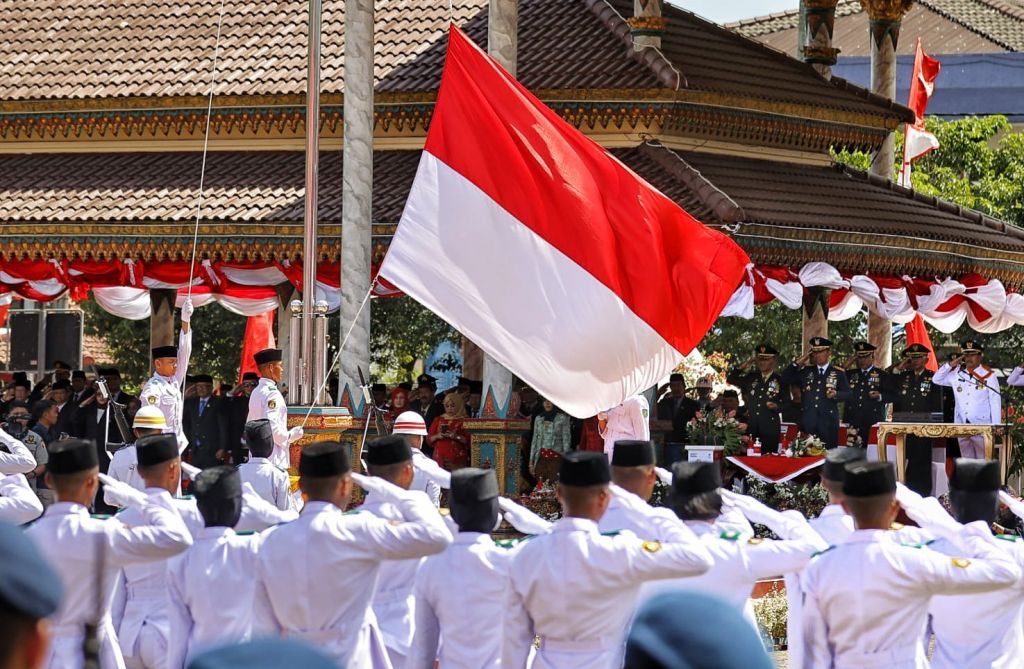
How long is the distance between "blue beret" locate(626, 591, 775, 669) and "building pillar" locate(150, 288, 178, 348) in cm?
1999

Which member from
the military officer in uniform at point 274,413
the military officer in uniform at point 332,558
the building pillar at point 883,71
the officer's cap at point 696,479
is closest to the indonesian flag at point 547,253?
the military officer in uniform at point 274,413

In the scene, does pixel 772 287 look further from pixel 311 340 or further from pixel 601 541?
pixel 601 541

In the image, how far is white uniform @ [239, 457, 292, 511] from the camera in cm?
1080

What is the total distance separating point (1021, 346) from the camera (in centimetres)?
2492

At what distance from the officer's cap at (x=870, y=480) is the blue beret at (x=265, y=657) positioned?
446cm

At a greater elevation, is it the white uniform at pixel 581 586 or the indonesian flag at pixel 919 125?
the indonesian flag at pixel 919 125

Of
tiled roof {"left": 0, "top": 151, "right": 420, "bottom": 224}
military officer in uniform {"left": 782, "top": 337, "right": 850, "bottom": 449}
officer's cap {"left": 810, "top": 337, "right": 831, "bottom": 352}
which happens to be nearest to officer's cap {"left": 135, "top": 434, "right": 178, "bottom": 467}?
tiled roof {"left": 0, "top": 151, "right": 420, "bottom": 224}

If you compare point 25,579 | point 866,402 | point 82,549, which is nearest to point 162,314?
point 866,402

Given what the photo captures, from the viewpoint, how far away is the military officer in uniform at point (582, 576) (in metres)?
6.80

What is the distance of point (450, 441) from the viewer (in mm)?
17969

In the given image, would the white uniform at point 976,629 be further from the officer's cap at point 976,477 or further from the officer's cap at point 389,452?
the officer's cap at point 389,452

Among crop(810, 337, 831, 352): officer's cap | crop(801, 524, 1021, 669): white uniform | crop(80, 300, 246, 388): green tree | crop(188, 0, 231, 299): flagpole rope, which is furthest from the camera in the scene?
crop(80, 300, 246, 388): green tree

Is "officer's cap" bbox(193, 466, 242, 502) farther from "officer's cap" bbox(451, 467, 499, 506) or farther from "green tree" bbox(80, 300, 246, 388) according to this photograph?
"green tree" bbox(80, 300, 246, 388)

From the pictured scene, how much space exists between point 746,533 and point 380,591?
210 centimetres
